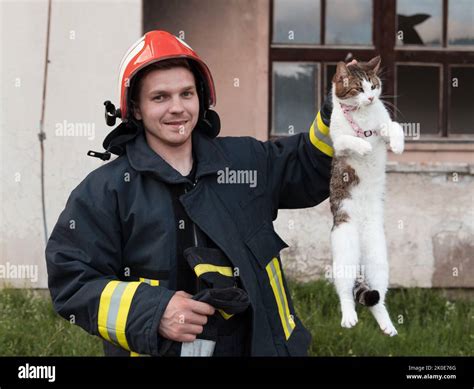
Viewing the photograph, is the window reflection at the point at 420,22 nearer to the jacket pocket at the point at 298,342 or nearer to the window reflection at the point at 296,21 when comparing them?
the window reflection at the point at 296,21

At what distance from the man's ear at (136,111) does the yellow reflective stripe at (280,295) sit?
662 mm

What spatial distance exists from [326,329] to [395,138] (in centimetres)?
286

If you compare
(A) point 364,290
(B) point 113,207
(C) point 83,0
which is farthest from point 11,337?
(A) point 364,290

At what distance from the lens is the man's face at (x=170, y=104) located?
245 cm

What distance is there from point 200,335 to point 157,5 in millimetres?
4148

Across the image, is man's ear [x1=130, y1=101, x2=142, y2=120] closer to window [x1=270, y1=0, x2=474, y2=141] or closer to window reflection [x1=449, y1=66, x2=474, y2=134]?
window [x1=270, y1=0, x2=474, y2=141]

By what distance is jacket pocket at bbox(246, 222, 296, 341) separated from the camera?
2545 millimetres

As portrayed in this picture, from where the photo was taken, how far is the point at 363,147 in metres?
2.23

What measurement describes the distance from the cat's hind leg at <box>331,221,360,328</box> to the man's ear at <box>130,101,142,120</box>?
750mm

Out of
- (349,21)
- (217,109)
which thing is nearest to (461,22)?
(349,21)

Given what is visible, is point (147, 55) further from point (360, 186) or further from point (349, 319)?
point (349, 319)

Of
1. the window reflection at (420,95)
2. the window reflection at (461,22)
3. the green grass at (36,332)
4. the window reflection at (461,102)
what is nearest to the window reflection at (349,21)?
the window reflection at (420,95)

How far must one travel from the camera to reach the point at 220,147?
8.68 feet
